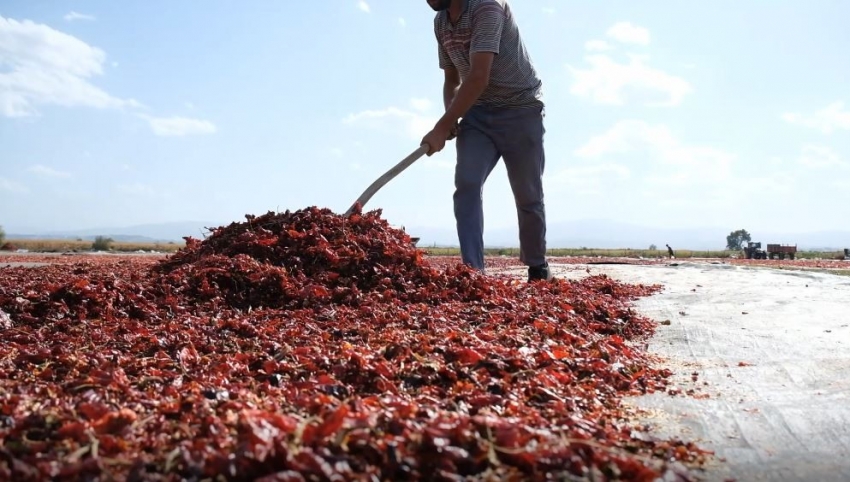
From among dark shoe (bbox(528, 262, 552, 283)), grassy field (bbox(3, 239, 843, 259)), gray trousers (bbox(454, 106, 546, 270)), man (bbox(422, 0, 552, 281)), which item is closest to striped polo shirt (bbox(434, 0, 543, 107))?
man (bbox(422, 0, 552, 281))

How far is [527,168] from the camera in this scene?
229 inches

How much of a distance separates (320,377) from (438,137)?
3797mm

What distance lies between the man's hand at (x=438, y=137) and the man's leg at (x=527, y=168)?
43 cm

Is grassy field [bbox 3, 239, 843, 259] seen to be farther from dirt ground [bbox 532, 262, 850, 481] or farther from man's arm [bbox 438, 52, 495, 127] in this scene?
dirt ground [bbox 532, 262, 850, 481]

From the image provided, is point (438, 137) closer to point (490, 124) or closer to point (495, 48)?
point (490, 124)

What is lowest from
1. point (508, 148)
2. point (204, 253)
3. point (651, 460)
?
point (651, 460)

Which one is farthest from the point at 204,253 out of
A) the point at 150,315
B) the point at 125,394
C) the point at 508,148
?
the point at 125,394

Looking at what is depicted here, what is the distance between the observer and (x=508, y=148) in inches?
228

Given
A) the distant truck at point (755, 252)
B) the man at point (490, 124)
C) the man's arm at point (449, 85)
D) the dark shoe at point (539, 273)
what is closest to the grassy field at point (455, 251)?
the distant truck at point (755, 252)

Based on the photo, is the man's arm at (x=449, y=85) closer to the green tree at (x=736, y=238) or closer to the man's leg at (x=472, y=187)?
the man's leg at (x=472, y=187)

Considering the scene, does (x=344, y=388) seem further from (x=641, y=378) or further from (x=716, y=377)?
(x=716, y=377)

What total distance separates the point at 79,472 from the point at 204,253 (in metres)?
4.01

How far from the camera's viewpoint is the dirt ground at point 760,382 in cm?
178

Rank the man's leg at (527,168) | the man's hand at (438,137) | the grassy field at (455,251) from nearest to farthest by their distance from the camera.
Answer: the man's hand at (438,137), the man's leg at (527,168), the grassy field at (455,251)
